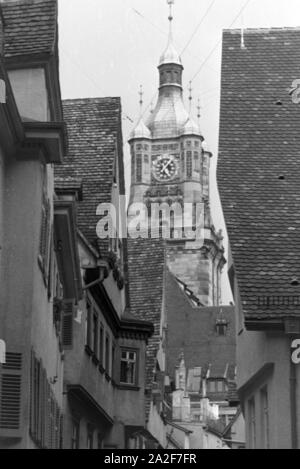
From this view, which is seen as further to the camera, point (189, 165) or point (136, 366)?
point (189, 165)

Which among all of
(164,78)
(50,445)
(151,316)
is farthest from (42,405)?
(164,78)

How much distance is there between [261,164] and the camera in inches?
1148

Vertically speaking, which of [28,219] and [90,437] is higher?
[28,219]

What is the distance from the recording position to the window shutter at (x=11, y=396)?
67.5 feet

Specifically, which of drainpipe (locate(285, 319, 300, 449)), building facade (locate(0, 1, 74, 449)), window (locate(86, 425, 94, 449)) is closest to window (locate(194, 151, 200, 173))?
window (locate(86, 425, 94, 449))

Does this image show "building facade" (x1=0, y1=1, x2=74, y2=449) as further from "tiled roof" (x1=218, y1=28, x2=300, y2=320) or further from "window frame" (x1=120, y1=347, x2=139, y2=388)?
"window frame" (x1=120, y1=347, x2=139, y2=388)

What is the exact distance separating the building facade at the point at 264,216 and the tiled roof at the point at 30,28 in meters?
5.54

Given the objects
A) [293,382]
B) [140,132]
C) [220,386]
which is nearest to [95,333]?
[293,382]

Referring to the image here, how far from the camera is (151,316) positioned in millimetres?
48562

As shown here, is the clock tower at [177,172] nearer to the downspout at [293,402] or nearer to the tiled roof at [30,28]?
the downspout at [293,402]

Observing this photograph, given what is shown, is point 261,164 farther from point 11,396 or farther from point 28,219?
point 11,396

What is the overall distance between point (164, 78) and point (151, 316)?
464ft

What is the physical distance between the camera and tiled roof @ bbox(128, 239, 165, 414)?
48188 mm

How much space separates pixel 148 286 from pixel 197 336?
297 feet
